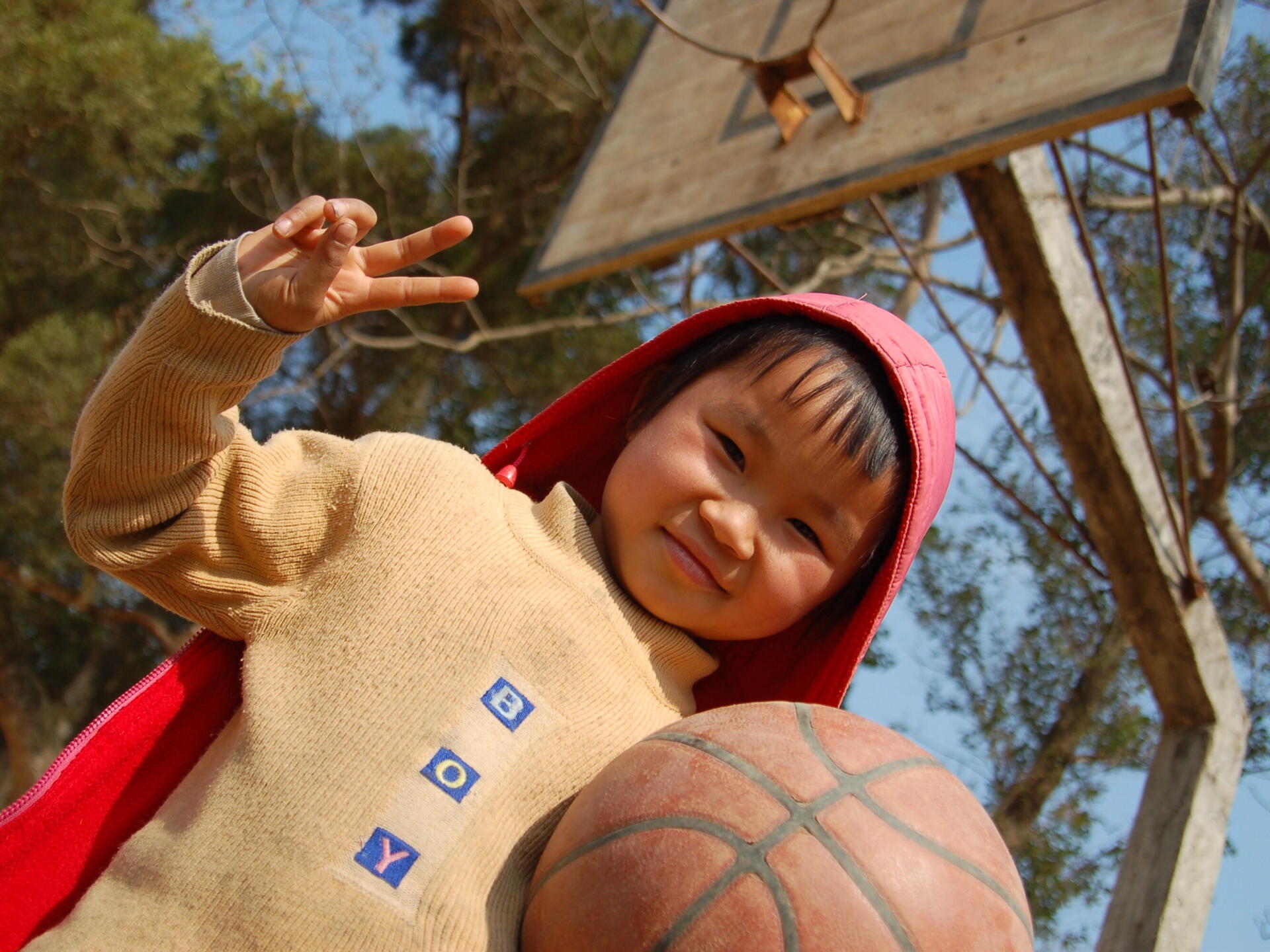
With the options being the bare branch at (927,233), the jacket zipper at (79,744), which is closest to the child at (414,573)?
the jacket zipper at (79,744)

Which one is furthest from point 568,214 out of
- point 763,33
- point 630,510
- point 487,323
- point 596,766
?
point 487,323

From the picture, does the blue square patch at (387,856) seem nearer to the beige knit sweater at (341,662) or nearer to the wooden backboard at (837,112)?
the beige knit sweater at (341,662)

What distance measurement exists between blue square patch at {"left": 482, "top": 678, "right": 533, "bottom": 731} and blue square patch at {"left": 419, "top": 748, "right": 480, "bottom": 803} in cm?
9

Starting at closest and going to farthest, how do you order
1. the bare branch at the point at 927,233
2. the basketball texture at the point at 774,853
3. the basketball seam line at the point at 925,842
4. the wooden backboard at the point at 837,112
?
the basketball texture at the point at 774,853 < the basketball seam line at the point at 925,842 < the wooden backboard at the point at 837,112 < the bare branch at the point at 927,233

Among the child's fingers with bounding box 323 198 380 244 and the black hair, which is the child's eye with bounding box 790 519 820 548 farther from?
the child's fingers with bounding box 323 198 380 244

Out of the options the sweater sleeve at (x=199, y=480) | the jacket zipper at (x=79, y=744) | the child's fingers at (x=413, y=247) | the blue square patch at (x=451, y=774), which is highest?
the child's fingers at (x=413, y=247)

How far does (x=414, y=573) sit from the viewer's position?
1845 millimetres

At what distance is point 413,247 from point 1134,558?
326cm

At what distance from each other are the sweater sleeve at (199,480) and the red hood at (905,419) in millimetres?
585

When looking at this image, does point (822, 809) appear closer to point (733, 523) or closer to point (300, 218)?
point (733, 523)

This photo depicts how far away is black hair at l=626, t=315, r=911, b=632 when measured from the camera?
1993mm

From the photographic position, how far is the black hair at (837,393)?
6.54 feet

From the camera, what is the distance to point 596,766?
1.82 metres

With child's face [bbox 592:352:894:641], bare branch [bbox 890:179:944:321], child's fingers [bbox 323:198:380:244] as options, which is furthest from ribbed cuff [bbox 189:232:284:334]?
bare branch [bbox 890:179:944:321]
